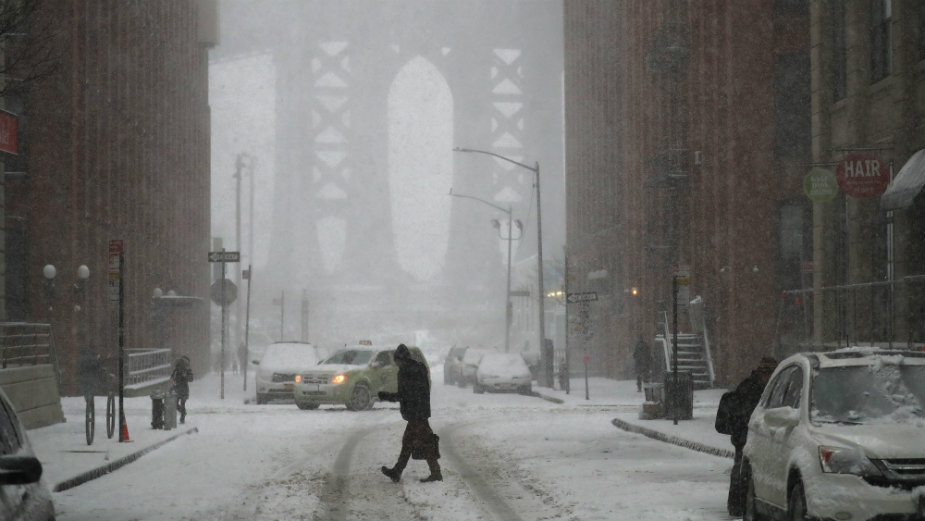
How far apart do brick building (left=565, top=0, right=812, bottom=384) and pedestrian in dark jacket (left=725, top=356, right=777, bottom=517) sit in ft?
48.8

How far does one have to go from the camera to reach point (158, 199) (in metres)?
53.9

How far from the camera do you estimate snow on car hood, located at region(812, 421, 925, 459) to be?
9070mm

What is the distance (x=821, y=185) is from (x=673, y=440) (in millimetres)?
6579

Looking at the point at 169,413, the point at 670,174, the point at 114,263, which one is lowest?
the point at 169,413

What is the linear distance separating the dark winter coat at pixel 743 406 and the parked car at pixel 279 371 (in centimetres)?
2286

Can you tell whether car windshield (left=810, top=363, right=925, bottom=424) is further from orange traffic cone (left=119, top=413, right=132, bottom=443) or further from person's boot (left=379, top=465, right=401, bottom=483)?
orange traffic cone (left=119, top=413, right=132, bottom=443)

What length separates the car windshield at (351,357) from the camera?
34.3 meters

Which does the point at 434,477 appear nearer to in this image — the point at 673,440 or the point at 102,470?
the point at 102,470

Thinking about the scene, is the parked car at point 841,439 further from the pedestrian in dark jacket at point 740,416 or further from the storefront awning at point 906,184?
the storefront awning at point 906,184

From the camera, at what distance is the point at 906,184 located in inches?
893

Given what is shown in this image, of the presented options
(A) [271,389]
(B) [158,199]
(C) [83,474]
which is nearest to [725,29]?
(A) [271,389]

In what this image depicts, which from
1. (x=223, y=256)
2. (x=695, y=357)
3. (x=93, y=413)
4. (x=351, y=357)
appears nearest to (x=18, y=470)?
(x=93, y=413)

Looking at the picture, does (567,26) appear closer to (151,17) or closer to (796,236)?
(151,17)

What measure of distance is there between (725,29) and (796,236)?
21.9ft
